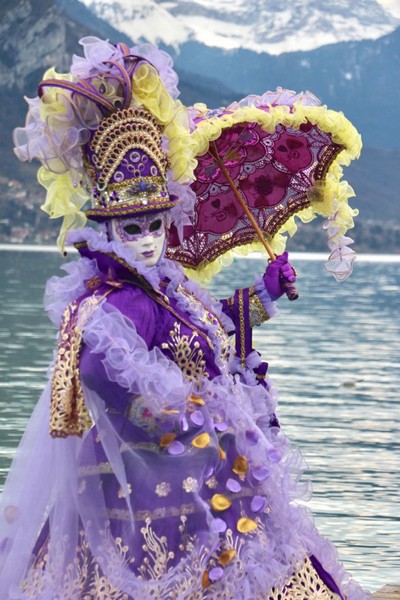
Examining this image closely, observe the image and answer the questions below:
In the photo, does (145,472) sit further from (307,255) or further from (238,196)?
(307,255)

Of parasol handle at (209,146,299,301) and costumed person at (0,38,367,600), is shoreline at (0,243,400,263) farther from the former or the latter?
costumed person at (0,38,367,600)

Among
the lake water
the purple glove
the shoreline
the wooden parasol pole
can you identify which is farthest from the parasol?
the shoreline

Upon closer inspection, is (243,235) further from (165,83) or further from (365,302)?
(365,302)

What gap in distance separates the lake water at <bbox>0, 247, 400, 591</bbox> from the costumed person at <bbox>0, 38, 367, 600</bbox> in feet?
7.73

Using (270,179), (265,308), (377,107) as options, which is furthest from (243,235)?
(377,107)

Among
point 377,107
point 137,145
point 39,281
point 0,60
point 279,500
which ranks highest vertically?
point 137,145

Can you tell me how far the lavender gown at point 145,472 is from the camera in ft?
15.1

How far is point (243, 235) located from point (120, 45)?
118cm

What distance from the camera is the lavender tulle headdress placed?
186 inches

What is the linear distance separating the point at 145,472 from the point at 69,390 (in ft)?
1.17

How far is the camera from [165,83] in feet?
16.2

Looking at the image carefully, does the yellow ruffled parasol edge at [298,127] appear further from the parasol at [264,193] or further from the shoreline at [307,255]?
the shoreline at [307,255]

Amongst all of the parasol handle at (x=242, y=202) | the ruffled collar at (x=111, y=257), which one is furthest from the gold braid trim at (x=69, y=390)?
the parasol handle at (x=242, y=202)

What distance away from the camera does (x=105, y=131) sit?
4.74m
